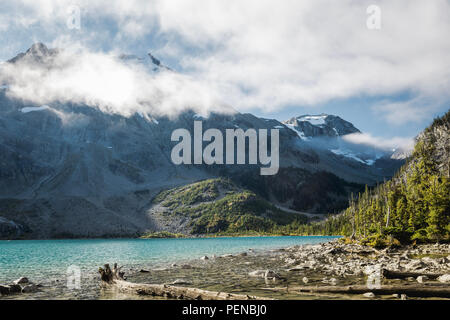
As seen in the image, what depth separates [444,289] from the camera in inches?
814

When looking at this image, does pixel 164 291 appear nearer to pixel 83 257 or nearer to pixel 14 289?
pixel 14 289

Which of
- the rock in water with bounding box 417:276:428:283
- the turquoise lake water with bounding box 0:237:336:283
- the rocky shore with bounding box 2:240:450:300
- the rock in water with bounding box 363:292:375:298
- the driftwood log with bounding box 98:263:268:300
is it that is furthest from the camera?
the turquoise lake water with bounding box 0:237:336:283

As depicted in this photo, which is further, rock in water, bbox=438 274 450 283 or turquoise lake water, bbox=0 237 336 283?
turquoise lake water, bbox=0 237 336 283

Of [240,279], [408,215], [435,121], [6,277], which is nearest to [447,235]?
[408,215]

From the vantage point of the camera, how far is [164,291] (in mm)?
21125

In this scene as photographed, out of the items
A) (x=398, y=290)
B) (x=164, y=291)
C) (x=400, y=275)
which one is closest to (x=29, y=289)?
(x=164, y=291)

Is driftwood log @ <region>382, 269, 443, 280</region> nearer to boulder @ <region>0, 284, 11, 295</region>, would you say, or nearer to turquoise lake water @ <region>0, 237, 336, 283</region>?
turquoise lake water @ <region>0, 237, 336, 283</region>

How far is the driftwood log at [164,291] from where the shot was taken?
1750 centimetres

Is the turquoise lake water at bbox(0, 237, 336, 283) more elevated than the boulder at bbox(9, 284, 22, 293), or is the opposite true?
the boulder at bbox(9, 284, 22, 293)

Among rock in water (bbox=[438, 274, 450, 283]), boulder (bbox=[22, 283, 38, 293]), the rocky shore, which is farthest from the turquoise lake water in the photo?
rock in water (bbox=[438, 274, 450, 283])

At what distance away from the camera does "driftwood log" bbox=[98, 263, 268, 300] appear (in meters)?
17.5

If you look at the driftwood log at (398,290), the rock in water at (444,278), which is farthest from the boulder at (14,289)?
the rock in water at (444,278)
